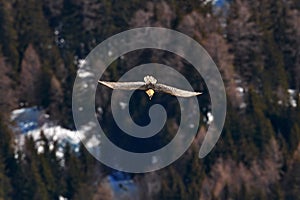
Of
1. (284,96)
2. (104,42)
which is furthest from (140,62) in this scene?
(284,96)

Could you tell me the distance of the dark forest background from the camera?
53.9 meters

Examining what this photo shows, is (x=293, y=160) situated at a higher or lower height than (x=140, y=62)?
lower

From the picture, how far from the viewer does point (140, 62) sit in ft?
211

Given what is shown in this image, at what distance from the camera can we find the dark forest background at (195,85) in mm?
53938

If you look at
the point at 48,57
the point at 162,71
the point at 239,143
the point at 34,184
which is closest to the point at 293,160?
the point at 239,143

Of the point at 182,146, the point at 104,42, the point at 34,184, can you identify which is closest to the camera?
the point at 34,184

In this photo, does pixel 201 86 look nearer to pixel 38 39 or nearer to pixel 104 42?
pixel 104 42

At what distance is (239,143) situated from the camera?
59.0 m

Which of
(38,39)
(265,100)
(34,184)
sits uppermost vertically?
(38,39)

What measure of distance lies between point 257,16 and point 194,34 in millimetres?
6521

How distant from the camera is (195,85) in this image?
61.2 meters

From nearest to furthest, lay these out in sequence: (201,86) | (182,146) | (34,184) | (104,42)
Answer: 1. (34,184)
2. (182,146)
3. (201,86)
4. (104,42)

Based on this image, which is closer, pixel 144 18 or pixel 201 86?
pixel 201 86

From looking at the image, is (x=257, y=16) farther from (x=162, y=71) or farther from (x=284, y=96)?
(x=162, y=71)
